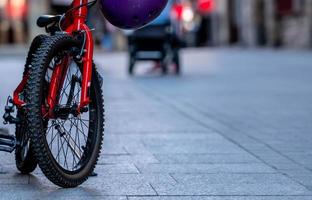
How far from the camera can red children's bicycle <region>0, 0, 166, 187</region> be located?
4.39m

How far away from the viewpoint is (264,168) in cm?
525

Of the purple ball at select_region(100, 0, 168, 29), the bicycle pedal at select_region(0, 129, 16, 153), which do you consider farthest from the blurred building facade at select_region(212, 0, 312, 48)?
the bicycle pedal at select_region(0, 129, 16, 153)

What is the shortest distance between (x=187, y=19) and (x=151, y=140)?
3568cm

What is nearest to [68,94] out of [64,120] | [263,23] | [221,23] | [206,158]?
[64,120]

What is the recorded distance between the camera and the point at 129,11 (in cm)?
460

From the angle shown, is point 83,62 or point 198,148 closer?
point 83,62

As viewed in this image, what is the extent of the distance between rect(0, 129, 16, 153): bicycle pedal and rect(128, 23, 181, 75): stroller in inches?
427

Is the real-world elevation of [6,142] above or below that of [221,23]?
above

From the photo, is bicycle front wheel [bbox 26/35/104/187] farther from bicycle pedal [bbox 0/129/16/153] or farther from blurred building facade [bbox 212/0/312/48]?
blurred building facade [bbox 212/0/312/48]

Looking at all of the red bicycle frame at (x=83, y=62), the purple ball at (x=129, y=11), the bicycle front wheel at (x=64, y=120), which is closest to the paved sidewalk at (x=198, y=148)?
the bicycle front wheel at (x=64, y=120)

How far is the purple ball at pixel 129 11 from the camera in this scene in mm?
4590

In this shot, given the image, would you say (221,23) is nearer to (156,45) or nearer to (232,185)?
(156,45)

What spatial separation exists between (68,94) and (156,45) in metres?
11.1

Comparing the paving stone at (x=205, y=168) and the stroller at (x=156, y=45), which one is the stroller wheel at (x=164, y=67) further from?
the paving stone at (x=205, y=168)
